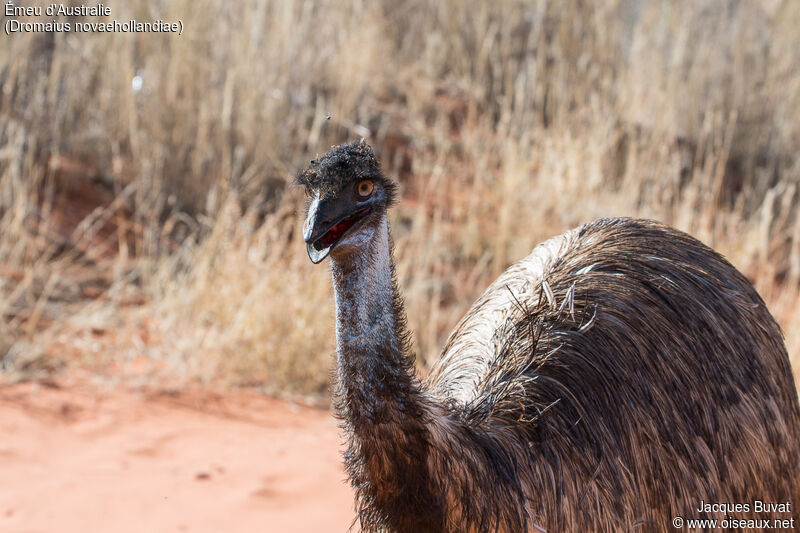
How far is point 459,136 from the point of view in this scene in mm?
9320

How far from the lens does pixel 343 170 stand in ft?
7.36

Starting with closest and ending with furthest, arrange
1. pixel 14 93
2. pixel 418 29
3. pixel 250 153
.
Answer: pixel 14 93 → pixel 250 153 → pixel 418 29

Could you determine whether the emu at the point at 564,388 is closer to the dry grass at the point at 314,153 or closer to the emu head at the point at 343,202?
the emu head at the point at 343,202

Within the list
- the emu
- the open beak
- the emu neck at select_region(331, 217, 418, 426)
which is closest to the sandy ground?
the emu

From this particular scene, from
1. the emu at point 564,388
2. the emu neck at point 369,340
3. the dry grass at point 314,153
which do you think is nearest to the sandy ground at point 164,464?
the dry grass at point 314,153

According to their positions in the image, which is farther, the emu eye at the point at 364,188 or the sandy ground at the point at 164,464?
the sandy ground at the point at 164,464

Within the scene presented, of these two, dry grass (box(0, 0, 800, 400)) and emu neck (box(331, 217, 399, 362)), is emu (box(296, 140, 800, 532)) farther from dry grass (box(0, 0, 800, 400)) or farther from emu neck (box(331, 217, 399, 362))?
dry grass (box(0, 0, 800, 400))

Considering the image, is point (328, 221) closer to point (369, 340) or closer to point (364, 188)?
point (364, 188)

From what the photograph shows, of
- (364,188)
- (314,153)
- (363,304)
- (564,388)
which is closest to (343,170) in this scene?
(364,188)

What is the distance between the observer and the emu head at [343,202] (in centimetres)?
220

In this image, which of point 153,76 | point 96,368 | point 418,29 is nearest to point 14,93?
point 153,76

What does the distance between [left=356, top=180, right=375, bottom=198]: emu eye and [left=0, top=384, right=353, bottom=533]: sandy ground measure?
1983 millimetres

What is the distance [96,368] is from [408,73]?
557 centimetres

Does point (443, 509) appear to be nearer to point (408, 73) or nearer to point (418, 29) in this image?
point (408, 73)
